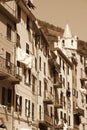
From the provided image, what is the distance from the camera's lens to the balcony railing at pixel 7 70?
27.7 meters

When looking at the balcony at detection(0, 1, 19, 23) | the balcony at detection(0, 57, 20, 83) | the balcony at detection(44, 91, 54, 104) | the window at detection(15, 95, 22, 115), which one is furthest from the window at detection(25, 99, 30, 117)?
the balcony at detection(0, 1, 19, 23)

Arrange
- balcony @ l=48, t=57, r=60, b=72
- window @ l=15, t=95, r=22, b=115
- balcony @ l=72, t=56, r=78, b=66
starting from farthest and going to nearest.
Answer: balcony @ l=72, t=56, r=78, b=66 → balcony @ l=48, t=57, r=60, b=72 → window @ l=15, t=95, r=22, b=115

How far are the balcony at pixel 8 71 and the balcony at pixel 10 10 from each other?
3464 millimetres

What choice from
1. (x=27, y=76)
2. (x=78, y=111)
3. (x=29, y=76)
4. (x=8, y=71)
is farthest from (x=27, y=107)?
(x=78, y=111)

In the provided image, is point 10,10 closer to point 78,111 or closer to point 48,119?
point 48,119

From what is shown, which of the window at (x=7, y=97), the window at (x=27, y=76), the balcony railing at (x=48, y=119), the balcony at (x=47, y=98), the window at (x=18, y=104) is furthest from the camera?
the balcony railing at (x=48, y=119)

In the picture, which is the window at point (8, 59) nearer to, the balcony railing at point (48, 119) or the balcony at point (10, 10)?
the balcony at point (10, 10)

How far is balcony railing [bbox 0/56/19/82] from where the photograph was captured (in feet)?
90.9

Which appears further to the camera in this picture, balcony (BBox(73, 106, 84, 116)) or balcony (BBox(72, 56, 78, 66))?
balcony (BBox(72, 56, 78, 66))

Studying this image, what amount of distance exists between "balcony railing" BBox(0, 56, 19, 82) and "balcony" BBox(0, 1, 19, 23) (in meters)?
3.46

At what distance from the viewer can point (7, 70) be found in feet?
92.7

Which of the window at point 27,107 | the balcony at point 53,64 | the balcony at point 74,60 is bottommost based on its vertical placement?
the window at point 27,107

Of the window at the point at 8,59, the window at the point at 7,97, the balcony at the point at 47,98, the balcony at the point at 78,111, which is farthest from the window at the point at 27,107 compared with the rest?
the balcony at the point at 78,111

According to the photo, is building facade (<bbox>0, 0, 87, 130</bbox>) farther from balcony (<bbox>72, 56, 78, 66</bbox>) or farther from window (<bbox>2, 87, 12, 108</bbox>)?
balcony (<bbox>72, 56, 78, 66</bbox>)
